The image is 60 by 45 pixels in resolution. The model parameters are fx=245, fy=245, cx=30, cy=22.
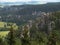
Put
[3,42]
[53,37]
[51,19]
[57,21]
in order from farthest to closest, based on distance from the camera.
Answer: [51,19] < [57,21] < [3,42] < [53,37]

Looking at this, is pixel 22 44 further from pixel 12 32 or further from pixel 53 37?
pixel 53 37

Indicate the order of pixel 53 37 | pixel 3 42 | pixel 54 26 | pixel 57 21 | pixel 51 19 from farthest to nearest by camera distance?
pixel 51 19
pixel 57 21
pixel 54 26
pixel 3 42
pixel 53 37

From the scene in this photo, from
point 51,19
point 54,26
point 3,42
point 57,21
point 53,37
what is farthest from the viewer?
point 51,19

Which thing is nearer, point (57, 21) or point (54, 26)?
point (54, 26)

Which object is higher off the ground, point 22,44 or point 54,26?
point 22,44

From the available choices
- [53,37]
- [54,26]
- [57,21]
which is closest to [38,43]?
[53,37]

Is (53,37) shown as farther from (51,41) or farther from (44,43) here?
(44,43)

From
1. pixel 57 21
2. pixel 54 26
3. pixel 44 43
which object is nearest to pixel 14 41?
pixel 44 43

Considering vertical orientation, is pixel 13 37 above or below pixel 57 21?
above

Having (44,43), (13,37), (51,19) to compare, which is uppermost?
(13,37)

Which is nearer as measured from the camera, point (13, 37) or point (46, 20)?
point (13, 37)
